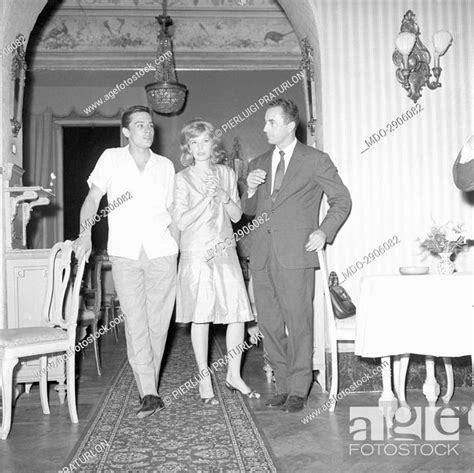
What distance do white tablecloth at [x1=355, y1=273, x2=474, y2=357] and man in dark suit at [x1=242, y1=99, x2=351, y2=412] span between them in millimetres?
519

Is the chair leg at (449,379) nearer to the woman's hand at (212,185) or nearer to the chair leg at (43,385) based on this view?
the woman's hand at (212,185)

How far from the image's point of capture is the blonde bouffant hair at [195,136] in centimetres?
377

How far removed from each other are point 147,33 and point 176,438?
22.4 ft

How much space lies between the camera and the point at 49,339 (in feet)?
11.8

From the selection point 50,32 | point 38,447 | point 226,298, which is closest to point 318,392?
point 226,298

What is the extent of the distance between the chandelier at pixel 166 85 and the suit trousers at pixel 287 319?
216 inches

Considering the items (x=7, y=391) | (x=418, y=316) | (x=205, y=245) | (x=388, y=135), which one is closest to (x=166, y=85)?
(x=388, y=135)

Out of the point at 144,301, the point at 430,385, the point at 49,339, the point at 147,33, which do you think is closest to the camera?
the point at 49,339

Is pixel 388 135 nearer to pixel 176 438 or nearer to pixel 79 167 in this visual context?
pixel 176 438

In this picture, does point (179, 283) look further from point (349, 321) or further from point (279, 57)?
point (279, 57)

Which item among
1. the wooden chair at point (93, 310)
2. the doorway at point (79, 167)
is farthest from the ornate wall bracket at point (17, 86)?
the doorway at point (79, 167)

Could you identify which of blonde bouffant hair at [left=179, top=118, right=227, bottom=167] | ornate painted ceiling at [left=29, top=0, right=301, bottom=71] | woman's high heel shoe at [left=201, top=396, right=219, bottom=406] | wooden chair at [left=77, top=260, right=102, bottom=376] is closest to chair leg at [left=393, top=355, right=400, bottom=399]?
woman's high heel shoe at [left=201, top=396, right=219, bottom=406]

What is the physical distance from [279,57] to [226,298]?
6.12m

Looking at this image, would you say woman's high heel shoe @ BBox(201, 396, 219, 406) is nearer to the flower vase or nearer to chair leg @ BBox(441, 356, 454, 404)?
chair leg @ BBox(441, 356, 454, 404)
